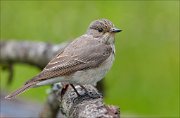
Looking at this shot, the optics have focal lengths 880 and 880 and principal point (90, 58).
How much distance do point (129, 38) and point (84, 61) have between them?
3.39 metres

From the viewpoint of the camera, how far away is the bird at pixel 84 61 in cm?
771

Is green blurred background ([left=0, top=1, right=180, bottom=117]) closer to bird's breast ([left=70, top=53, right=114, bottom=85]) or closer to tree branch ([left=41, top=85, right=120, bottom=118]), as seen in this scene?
bird's breast ([left=70, top=53, right=114, bottom=85])

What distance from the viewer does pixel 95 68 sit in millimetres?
8070

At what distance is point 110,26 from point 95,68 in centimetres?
54

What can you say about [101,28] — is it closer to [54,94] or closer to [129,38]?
[54,94]

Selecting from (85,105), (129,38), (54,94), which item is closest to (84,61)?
(54,94)

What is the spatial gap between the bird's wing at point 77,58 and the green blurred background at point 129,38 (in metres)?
2.68

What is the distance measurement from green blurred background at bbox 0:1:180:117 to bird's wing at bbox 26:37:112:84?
8.78 feet

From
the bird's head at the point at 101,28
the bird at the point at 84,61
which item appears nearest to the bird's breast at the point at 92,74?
the bird at the point at 84,61

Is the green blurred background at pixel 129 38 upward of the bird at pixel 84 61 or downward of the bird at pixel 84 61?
downward

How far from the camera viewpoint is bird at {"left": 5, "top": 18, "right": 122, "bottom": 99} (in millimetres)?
7707

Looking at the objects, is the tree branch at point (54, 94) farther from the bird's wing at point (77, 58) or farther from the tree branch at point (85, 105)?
the bird's wing at point (77, 58)

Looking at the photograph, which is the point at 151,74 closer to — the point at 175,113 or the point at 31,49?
the point at 175,113

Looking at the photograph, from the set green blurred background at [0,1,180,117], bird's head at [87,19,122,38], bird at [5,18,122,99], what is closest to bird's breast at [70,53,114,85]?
bird at [5,18,122,99]
